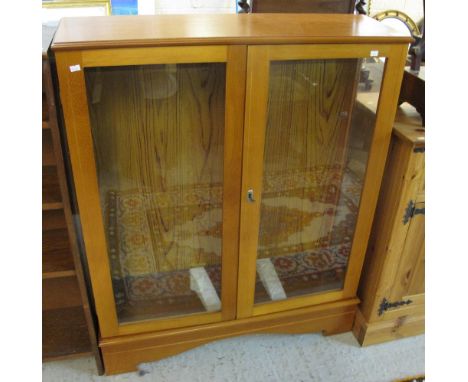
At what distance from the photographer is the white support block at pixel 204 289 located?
4.42ft

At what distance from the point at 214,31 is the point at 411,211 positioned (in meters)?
0.76

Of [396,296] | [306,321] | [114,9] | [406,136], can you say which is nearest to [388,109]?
[406,136]

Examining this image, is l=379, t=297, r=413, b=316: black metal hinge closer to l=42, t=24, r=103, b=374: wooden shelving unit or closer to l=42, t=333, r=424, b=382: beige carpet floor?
l=42, t=333, r=424, b=382: beige carpet floor

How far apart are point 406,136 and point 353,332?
2.50 ft

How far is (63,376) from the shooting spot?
1344mm

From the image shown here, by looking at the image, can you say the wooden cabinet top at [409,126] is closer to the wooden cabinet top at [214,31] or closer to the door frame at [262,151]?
the door frame at [262,151]

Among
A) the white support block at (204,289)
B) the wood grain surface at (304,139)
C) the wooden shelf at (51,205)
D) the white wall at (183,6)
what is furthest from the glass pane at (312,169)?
the white wall at (183,6)

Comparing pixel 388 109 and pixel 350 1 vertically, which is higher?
pixel 350 1

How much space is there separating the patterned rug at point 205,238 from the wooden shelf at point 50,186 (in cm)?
13

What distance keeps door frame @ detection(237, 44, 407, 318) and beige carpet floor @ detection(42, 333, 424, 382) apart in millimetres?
167

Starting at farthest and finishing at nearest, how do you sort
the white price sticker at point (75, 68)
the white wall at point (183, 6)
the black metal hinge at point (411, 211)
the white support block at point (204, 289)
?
the white wall at point (183, 6) < the white support block at point (204, 289) < the black metal hinge at point (411, 211) < the white price sticker at point (75, 68)

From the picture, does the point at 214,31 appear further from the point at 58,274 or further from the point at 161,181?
the point at 58,274

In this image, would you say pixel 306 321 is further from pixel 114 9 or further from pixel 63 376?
pixel 114 9

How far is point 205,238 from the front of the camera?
1.28 meters
